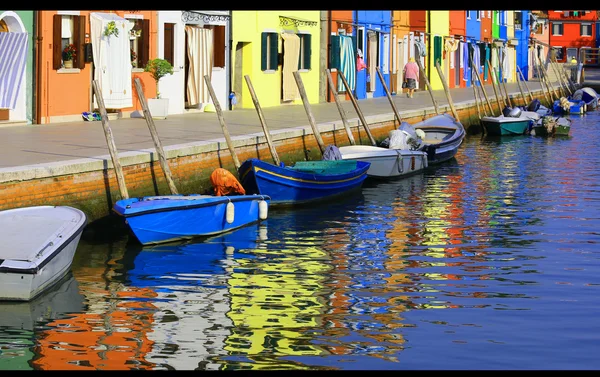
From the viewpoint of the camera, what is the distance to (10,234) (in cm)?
1229

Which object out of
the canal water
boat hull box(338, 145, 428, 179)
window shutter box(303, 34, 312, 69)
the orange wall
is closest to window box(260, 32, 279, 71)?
window shutter box(303, 34, 312, 69)

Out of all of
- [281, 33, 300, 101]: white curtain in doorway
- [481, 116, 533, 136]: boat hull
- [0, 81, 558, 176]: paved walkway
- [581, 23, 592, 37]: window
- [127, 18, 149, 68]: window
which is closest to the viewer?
[0, 81, 558, 176]: paved walkway

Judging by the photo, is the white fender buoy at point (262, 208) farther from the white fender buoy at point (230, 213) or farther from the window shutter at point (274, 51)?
the window shutter at point (274, 51)

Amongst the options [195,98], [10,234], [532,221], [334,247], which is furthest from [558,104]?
[10,234]

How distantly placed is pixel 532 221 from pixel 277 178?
393 cm

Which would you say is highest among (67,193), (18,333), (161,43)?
(161,43)

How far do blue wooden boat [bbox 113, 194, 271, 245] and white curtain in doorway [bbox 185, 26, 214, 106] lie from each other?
1062 centimetres

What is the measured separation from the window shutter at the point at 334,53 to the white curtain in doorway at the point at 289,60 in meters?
2.37

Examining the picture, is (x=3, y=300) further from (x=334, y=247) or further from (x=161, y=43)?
(x=161, y=43)

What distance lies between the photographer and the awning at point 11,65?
66.1 feet

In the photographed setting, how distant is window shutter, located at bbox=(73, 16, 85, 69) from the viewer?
22266 mm

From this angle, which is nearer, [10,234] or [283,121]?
[10,234]

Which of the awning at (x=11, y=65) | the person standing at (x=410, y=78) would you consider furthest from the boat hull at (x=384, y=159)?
the person standing at (x=410, y=78)

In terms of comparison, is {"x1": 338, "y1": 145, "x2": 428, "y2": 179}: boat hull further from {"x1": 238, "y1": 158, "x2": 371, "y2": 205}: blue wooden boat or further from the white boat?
the white boat
